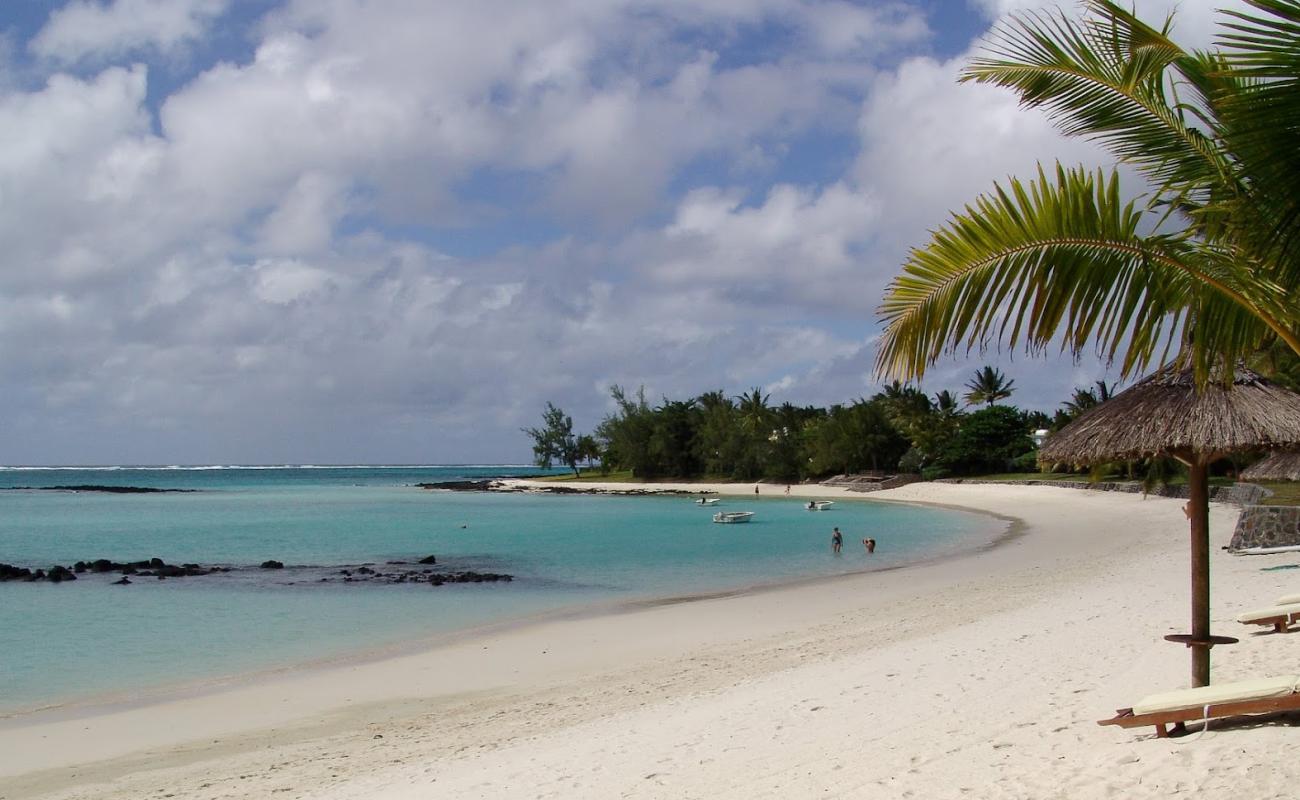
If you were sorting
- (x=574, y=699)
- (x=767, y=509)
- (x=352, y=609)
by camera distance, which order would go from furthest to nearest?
1. (x=767, y=509)
2. (x=352, y=609)
3. (x=574, y=699)

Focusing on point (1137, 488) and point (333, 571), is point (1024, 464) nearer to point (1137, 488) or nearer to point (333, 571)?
point (1137, 488)

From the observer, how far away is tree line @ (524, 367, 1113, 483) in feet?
225

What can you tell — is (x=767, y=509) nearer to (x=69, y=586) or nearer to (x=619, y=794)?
(x=69, y=586)

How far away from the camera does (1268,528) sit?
18906 mm

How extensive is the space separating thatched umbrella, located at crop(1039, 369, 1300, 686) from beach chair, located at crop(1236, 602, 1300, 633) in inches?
137

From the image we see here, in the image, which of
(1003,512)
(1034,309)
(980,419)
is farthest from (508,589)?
(980,419)

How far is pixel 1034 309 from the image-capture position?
449cm

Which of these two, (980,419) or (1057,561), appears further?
(980,419)

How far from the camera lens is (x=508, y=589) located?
22859 millimetres

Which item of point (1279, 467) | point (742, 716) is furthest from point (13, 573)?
point (1279, 467)

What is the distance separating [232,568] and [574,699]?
21573 millimetres

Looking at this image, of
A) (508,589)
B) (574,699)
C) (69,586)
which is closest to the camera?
(574,699)

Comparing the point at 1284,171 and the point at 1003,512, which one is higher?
the point at 1284,171

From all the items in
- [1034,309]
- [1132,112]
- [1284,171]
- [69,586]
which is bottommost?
[69,586]
